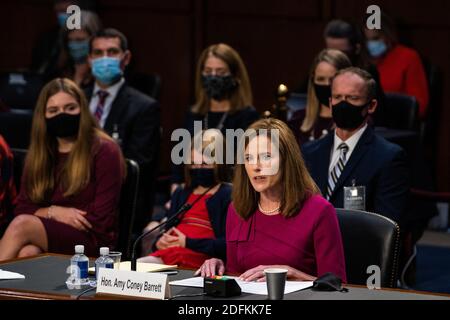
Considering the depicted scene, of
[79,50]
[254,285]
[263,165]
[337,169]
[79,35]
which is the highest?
[79,35]

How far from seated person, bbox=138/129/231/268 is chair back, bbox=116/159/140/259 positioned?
18 cm

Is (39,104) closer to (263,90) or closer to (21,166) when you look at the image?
(21,166)

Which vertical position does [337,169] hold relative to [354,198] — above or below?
above

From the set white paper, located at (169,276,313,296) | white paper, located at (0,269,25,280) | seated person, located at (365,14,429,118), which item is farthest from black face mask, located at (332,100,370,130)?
seated person, located at (365,14,429,118)

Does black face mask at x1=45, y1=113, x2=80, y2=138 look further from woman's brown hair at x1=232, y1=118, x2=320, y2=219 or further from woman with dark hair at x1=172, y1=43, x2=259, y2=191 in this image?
woman's brown hair at x1=232, y1=118, x2=320, y2=219

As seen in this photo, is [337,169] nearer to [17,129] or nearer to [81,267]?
[81,267]

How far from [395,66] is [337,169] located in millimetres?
2688

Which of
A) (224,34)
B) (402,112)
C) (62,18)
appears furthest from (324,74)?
(224,34)

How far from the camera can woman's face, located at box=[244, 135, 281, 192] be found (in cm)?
384

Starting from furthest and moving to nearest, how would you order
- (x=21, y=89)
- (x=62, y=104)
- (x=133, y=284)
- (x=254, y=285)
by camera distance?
(x=21, y=89) → (x=62, y=104) → (x=254, y=285) → (x=133, y=284)

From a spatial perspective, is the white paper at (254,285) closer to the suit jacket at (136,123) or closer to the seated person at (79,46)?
the suit jacket at (136,123)

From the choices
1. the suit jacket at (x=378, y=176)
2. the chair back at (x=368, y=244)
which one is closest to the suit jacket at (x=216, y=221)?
the suit jacket at (x=378, y=176)

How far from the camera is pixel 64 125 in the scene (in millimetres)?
5227

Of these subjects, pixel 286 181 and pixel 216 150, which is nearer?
pixel 286 181
